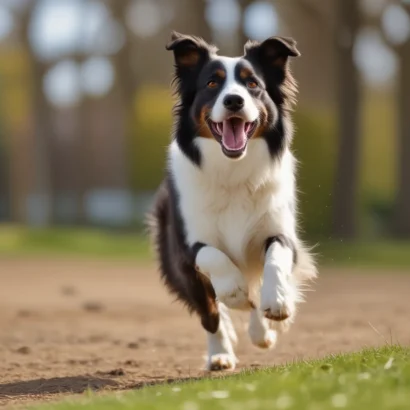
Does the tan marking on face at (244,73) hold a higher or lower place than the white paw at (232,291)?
higher

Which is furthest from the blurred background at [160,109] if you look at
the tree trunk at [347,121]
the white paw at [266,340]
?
the white paw at [266,340]

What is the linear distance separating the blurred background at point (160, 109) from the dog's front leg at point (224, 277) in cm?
983

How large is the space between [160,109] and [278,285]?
26565mm

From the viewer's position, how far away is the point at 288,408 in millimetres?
4492

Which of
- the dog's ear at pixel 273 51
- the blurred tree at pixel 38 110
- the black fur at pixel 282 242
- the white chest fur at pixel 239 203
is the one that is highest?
the dog's ear at pixel 273 51

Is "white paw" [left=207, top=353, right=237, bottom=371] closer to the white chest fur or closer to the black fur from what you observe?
the white chest fur

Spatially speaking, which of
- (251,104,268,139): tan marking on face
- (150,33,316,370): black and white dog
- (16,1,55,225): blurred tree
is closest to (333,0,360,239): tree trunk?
(16,1,55,225): blurred tree

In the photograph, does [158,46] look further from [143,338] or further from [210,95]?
[210,95]

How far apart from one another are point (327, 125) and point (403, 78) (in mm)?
3796

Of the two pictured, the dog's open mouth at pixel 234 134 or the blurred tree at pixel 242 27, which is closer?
the dog's open mouth at pixel 234 134

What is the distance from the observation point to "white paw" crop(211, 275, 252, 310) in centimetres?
648

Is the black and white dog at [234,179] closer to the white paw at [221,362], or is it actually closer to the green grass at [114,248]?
the white paw at [221,362]

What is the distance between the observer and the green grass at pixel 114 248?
726 inches

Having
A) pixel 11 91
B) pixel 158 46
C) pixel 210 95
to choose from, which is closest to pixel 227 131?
pixel 210 95
